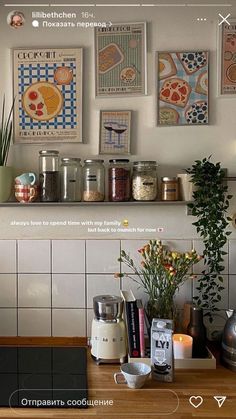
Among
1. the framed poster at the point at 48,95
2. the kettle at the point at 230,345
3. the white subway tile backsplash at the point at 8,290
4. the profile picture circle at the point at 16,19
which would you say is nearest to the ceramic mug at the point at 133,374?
the kettle at the point at 230,345

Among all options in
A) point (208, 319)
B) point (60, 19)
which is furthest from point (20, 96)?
point (208, 319)

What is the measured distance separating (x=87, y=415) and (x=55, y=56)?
3.47 feet

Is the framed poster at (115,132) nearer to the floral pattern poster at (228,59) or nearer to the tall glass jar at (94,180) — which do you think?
the tall glass jar at (94,180)

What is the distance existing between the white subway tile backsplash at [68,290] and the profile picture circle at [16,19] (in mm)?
830

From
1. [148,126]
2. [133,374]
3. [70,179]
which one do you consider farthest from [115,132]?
[133,374]

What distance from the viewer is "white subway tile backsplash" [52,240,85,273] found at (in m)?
1.40

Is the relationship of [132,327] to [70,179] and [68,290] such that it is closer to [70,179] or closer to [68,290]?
[68,290]

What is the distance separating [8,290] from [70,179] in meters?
0.44

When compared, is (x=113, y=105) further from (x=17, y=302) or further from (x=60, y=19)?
(x=17, y=302)

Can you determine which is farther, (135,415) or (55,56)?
(55,56)

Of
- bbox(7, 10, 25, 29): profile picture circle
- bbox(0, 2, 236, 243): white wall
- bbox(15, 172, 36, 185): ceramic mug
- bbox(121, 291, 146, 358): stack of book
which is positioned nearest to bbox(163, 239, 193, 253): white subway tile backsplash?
bbox(0, 2, 236, 243): white wall

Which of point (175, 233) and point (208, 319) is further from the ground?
point (175, 233)

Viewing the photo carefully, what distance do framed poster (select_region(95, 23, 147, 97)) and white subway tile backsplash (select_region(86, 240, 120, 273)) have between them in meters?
0.49

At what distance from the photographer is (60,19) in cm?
132
